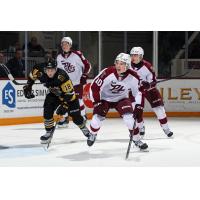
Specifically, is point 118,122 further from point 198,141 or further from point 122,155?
point 122,155

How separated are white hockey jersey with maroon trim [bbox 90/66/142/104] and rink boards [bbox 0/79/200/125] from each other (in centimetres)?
334

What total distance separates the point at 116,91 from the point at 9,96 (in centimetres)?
346

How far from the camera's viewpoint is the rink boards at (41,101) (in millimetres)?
8438

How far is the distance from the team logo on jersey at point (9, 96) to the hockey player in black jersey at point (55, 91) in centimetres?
256

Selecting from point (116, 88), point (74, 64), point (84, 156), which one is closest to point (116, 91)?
point (116, 88)

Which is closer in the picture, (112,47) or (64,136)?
(64,136)

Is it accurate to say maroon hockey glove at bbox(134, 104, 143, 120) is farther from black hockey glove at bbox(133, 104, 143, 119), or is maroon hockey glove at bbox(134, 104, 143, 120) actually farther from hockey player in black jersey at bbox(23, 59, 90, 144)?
hockey player in black jersey at bbox(23, 59, 90, 144)

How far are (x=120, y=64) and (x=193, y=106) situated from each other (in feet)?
17.2

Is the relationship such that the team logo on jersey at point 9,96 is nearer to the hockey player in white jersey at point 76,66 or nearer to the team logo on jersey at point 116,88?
the hockey player in white jersey at point 76,66

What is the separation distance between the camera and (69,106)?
5.93m

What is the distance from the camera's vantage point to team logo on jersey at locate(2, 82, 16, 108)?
Result: 8398 mm

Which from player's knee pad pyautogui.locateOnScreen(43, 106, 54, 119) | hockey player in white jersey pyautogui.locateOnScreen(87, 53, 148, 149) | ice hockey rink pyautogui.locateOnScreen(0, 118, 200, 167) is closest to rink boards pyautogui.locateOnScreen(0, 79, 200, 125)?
ice hockey rink pyautogui.locateOnScreen(0, 118, 200, 167)

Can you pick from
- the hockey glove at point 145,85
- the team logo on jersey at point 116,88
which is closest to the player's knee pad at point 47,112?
the team logo on jersey at point 116,88

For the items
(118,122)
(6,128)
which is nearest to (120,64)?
(6,128)
